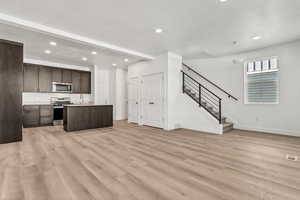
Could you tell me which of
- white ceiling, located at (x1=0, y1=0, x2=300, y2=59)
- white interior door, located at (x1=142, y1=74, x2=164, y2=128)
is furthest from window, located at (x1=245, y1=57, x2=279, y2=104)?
white interior door, located at (x1=142, y1=74, x2=164, y2=128)

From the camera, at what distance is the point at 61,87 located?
22.6ft

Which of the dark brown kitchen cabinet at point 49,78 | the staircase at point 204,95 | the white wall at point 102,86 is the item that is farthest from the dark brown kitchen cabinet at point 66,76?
the staircase at point 204,95

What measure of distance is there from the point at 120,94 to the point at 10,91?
5153mm

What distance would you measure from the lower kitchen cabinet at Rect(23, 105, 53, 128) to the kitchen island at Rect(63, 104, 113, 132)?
1.38 meters

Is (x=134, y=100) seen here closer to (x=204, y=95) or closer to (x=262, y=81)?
(x=204, y=95)

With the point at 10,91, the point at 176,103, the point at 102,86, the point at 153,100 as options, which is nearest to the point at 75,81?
the point at 102,86

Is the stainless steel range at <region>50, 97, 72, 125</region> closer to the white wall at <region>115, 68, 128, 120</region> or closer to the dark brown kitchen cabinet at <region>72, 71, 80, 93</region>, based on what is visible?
the dark brown kitchen cabinet at <region>72, 71, 80, 93</region>

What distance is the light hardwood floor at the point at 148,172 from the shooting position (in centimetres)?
174

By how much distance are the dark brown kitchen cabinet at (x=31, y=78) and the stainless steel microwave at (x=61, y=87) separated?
2.04 feet

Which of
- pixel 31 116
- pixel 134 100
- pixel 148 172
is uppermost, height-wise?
pixel 134 100

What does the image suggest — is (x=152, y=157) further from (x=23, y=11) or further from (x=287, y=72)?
(x=287, y=72)

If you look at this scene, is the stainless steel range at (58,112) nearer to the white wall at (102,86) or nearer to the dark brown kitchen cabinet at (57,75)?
the dark brown kitchen cabinet at (57,75)

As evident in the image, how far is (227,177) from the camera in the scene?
2.11 metres

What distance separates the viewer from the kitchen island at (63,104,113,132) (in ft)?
17.0
